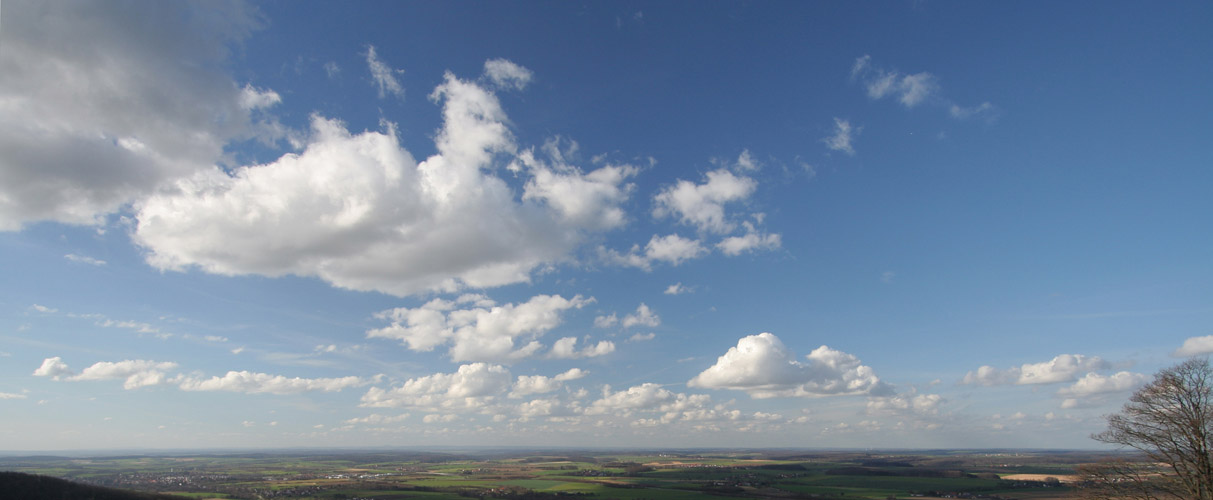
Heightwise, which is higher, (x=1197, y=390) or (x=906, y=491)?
(x=1197, y=390)

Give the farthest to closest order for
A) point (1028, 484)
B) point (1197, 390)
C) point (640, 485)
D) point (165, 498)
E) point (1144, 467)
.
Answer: point (640, 485) → point (1028, 484) → point (165, 498) → point (1144, 467) → point (1197, 390)

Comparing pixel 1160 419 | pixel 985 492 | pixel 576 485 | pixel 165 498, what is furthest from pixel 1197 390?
pixel 576 485

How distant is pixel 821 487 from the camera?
14875cm

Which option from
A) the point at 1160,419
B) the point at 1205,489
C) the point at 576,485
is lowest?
the point at 576,485

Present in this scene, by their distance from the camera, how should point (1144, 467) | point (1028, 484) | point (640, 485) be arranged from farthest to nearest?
1. point (640, 485)
2. point (1028, 484)
3. point (1144, 467)

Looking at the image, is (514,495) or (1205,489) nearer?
(1205,489)

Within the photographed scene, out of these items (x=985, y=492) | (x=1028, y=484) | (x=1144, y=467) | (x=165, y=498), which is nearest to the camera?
(x=1144, y=467)

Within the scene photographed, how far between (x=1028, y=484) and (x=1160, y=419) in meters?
161

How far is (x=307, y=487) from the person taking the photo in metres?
148

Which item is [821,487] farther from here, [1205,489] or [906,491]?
[1205,489]

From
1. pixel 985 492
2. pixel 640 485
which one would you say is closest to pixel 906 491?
pixel 985 492

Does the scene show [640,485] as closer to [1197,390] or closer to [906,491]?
[906,491]

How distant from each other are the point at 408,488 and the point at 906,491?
129 m

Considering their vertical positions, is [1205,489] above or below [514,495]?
above
